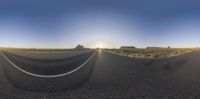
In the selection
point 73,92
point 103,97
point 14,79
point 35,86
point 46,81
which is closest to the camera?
point 103,97

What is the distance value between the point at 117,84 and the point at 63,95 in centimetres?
417

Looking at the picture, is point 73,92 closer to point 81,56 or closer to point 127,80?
point 81,56

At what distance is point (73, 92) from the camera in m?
13.1

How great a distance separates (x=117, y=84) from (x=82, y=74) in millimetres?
2416

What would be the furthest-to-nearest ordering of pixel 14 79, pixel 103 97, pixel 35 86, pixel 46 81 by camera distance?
pixel 14 79, pixel 46 81, pixel 35 86, pixel 103 97

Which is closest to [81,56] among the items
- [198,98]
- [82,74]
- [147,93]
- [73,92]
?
[82,74]

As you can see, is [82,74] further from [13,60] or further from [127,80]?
[13,60]

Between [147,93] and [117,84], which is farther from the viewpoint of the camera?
[117,84]

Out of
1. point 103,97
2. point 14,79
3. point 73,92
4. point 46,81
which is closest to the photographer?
point 103,97

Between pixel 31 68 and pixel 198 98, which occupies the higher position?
pixel 31 68

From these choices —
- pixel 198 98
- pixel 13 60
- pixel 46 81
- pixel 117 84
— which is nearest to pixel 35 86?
pixel 46 81

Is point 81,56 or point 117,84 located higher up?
point 81,56

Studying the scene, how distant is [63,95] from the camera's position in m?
12.4

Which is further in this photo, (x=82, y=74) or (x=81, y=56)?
(x=82, y=74)
